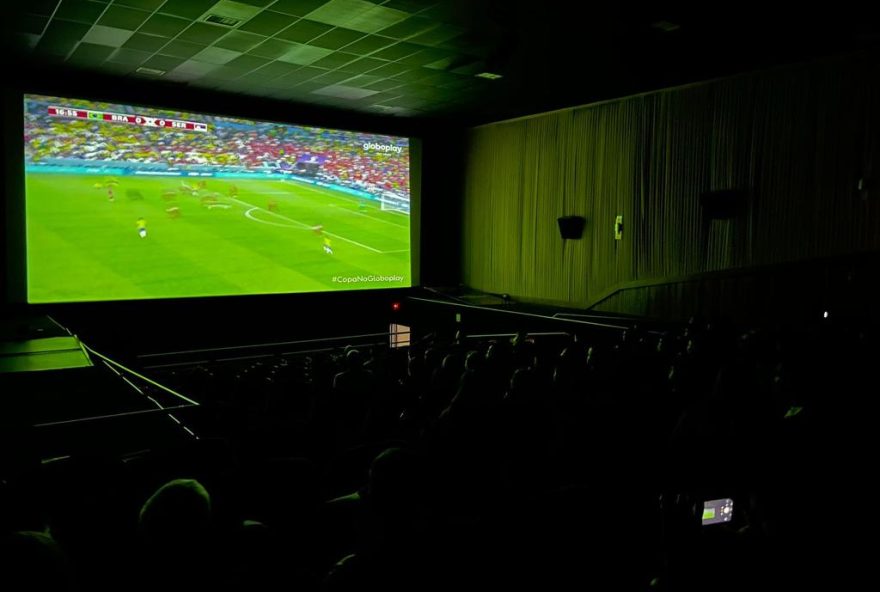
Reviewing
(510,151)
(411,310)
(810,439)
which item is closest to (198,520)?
(810,439)

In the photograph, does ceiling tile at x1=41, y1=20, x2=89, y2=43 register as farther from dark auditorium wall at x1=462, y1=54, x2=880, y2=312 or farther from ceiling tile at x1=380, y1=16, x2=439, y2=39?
dark auditorium wall at x1=462, y1=54, x2=880, y2=312

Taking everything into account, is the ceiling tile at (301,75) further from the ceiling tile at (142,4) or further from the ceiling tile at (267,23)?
the ceiling tile at (142,4)

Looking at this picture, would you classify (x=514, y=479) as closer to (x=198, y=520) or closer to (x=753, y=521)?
(x=753, y=521)

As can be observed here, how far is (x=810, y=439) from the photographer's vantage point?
2521 millimetres

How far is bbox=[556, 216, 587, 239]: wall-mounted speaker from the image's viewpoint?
10547 mm

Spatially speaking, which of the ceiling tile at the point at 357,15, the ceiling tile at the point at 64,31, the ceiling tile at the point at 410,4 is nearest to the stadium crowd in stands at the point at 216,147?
the ceiling tile at the point at 64,31

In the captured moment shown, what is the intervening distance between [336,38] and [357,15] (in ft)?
2.90

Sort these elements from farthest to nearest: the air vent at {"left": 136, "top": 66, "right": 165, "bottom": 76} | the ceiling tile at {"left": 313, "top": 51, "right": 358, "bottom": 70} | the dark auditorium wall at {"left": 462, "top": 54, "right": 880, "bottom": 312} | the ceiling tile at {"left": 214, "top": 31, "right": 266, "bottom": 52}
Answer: the air vent at {"left": 136, "top": 66, "right": 165, "bottom": 76} < the ceiling tile at {"left": 313, "top": 51, "right": 358, "bottom": 70} < the dark auditorium wall at {"left": 462, "top": 54, "right": 880, "bottom": 312} < the ceiling tile at {"left": 214, "top": 31, "right": 266, "bottom": 52}

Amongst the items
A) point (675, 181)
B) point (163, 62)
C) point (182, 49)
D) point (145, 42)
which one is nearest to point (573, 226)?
point (675, 181)

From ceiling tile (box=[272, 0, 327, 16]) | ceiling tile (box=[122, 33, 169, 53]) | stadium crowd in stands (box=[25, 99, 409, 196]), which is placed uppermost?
ceiling tile (box=[122, 33, 169, 53])

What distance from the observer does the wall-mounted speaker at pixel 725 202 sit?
8.14 m

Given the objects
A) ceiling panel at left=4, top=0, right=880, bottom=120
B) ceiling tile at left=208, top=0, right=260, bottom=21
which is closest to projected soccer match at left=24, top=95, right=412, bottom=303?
ceiling panel at left=4, top=0, right=880, bottom=120

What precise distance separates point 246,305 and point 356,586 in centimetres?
980

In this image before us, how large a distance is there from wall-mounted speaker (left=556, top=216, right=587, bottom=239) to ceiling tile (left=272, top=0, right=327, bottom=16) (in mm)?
5730
